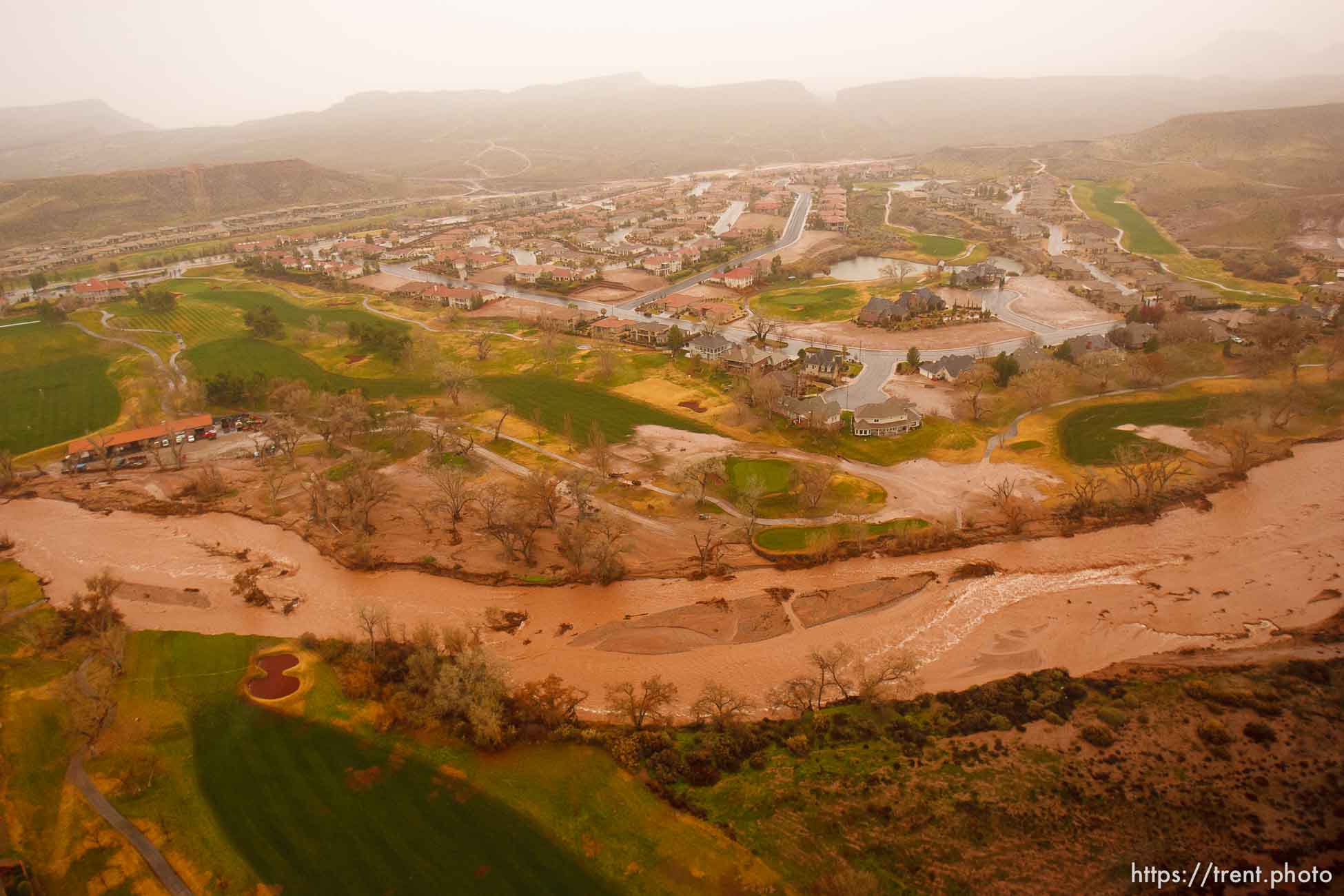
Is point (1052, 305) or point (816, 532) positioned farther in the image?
point (1052, 305)

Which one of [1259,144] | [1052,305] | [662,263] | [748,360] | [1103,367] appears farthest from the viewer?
[1259,144]

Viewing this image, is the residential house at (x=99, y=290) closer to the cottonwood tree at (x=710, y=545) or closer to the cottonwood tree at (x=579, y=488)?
the cottonwood tree at (x=579, y=488)

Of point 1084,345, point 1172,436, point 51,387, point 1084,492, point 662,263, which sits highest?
point 662,263

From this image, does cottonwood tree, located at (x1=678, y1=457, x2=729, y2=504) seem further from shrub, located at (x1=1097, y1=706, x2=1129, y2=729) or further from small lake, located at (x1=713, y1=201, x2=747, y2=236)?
small lake, located at (x1=713, y1=201, x2=747, y2=236)

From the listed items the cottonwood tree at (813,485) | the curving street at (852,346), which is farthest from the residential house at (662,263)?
the cottonwood tree at (813,485)

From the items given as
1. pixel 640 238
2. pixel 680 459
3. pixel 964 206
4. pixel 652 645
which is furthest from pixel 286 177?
pixel 652 645

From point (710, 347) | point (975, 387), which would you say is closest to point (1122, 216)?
point (975, 387)

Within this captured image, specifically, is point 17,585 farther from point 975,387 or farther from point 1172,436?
point 1172,436
